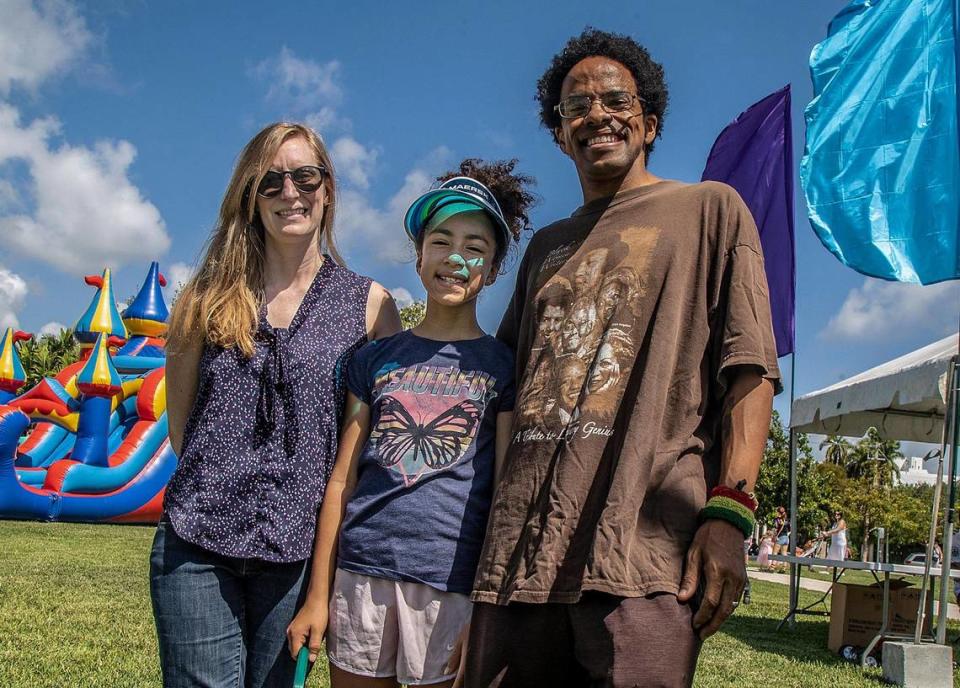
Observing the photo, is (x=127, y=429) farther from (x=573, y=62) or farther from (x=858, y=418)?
(x=573, y=62)

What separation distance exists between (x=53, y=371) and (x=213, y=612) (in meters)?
32.7

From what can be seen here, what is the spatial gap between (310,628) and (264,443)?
466 mm

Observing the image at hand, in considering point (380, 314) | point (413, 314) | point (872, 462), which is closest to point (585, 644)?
point (380, 314)

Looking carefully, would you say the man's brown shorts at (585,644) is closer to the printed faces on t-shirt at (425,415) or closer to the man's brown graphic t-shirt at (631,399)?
the man's brown graphic t-shirt at (631,399)

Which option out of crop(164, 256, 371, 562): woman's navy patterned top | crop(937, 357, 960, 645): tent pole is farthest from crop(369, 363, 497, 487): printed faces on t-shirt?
crop(937, 357, 960, 645): tent pole

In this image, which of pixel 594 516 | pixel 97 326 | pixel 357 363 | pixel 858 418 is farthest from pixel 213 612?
pixel 97 326

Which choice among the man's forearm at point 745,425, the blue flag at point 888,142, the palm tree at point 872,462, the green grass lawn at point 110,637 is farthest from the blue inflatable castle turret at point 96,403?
the palm tree at point 872,462

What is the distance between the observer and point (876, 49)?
500 centimetres

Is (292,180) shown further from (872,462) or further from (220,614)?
→ (872,462)

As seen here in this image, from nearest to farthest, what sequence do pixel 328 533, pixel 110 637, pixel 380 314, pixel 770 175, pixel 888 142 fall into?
1. pixel 328 533
2. pixel 380 314
3. pixel 888 142
4. pixel 110 637
5. pixel 770 175

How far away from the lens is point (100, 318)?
56.0 feet

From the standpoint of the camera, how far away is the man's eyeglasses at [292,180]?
2322mm

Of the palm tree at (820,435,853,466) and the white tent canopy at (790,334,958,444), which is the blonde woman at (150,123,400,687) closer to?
the white tent canopy at (790,334,958,444)

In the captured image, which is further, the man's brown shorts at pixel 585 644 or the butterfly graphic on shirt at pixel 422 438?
the butterfly graphic on shirt at pixel 422 438
